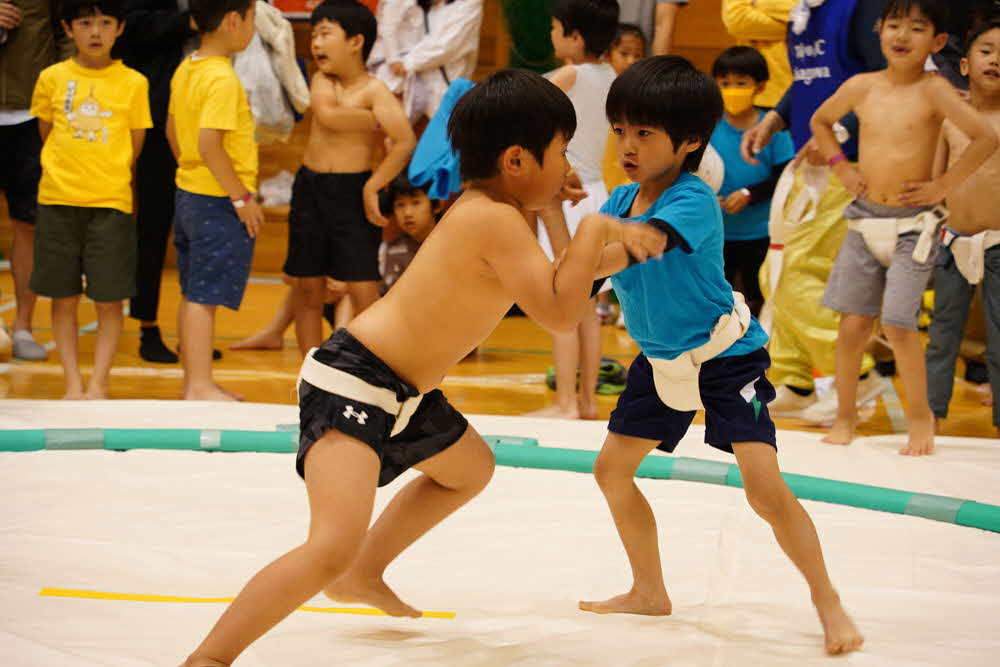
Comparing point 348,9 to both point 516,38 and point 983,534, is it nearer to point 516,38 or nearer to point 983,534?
point 516,38

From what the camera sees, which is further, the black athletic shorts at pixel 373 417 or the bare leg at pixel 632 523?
the bare leg at pixel 632 523

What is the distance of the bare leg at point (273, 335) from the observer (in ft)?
17.6

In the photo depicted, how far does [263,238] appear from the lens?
757 centimetres

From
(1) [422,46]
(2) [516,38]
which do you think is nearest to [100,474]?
(1) [422,46]

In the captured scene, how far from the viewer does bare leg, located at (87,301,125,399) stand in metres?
4.20

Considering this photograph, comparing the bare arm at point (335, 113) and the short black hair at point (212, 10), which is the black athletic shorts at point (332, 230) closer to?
the bare arm at point (335, 113)

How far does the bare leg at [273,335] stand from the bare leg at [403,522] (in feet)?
10.9

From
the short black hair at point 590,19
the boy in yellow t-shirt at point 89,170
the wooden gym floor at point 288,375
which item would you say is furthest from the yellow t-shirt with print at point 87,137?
the short black hair at point 590,19

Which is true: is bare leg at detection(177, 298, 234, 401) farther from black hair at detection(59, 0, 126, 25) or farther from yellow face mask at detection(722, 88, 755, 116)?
yellow face mask at detection(722, 88, 755, 116)

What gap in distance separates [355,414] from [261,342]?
3558 mm

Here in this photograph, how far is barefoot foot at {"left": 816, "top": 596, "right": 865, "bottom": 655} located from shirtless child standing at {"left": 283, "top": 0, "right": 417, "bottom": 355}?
101 inches

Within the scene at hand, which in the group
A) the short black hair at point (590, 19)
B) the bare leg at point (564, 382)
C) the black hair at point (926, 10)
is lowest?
the bare leg at point (564, 382)

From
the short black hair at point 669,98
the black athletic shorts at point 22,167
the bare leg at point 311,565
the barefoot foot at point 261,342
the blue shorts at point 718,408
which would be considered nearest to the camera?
the bare leg at point 311,565

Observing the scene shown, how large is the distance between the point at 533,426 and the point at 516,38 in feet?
8.45
